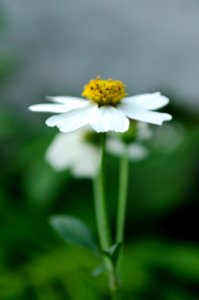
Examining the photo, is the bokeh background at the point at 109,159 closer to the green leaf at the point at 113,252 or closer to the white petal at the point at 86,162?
the white petal at the point at 86,162

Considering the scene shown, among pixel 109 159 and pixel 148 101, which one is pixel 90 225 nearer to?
pixel 109 159

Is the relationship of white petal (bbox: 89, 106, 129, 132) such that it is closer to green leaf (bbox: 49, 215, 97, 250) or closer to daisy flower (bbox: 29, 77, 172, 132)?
daisy flower (bbox: 29, 77, 172, 132)

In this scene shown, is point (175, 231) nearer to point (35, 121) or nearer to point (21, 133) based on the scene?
point (21, 133)

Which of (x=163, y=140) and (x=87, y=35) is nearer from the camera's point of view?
(x=163, y=140)

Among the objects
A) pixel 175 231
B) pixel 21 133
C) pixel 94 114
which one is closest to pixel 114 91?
pixel 94 114

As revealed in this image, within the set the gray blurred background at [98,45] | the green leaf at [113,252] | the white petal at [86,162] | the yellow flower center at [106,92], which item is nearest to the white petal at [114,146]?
the white petal at [86,162]

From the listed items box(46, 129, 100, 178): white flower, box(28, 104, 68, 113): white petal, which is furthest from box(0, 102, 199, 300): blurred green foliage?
box(28, 104, 68, 113): white petal

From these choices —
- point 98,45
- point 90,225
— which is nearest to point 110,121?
point 90,225
